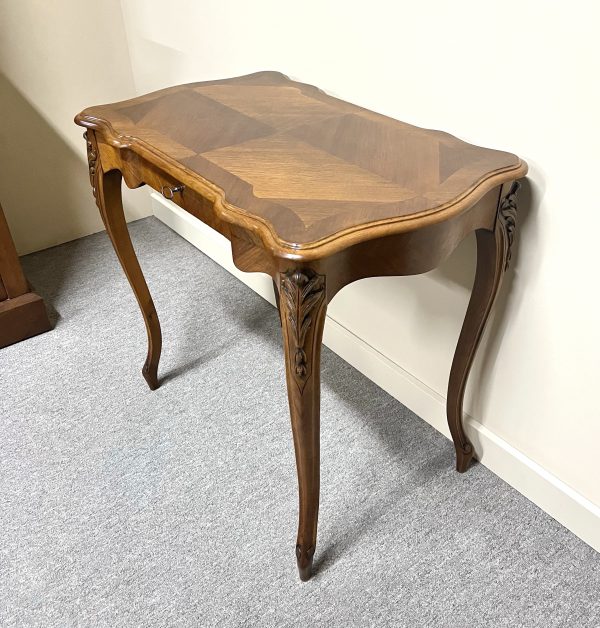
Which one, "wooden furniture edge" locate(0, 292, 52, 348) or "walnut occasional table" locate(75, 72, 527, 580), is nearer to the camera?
"walnut occasional table" locate(75, 72, 527, 580)

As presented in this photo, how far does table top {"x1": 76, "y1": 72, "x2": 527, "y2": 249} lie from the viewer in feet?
3.02

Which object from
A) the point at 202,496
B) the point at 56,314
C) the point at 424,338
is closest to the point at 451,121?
the point at 424,338

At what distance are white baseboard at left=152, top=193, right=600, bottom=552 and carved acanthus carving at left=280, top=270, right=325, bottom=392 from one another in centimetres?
70

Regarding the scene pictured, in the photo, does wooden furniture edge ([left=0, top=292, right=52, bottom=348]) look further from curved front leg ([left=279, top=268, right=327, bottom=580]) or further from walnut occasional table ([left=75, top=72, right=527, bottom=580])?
curved front leg ([left=279, top=268, right=327, bottom=580])

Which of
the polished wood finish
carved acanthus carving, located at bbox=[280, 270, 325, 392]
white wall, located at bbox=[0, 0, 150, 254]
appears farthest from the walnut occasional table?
white wall, located at bbox=[0, 0, 150, 254]

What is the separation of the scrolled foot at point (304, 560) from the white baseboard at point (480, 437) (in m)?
0.51

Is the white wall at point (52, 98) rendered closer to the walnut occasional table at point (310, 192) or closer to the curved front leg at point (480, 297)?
the walnut occasional table at point (310, 192)

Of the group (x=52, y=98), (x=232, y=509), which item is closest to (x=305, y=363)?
(x=232, y=509)

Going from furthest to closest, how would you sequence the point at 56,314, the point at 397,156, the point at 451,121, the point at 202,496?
the point at 56,314
the point at 202,496
the point at 451,121
the point at 397,156

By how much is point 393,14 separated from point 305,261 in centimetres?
70

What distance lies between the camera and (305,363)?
946 millimetres

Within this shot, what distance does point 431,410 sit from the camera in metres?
1.59

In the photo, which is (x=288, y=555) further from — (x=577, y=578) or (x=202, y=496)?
(x=577, y=578)

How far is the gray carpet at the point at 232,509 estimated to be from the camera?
1.22 metres
